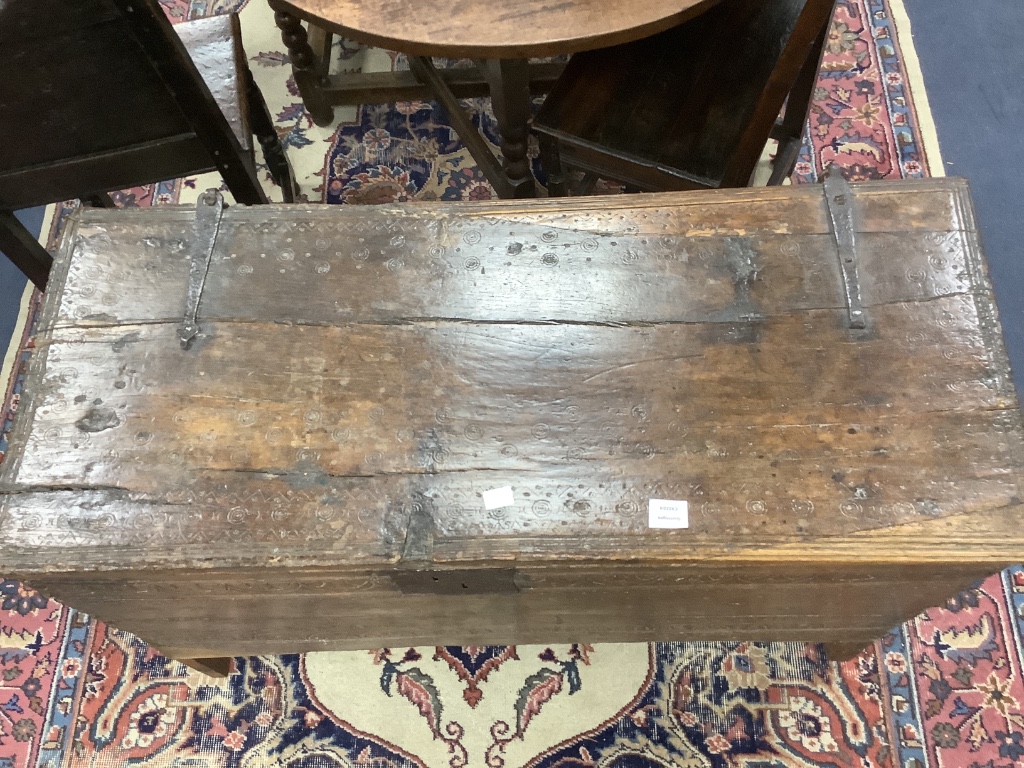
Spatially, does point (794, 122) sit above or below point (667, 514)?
above

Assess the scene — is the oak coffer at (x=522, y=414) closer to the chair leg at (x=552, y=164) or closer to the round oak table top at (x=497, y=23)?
the round oak table top at (x=497, y=23)

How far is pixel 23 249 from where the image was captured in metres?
1.84

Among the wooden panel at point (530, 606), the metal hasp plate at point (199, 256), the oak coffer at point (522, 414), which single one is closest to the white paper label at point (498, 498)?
the oak coffer at point (522, 414)

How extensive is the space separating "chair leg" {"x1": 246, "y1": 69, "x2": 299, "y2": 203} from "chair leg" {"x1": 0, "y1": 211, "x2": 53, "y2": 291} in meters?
0.63

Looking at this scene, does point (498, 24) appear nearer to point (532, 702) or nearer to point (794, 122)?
point (794, 122)

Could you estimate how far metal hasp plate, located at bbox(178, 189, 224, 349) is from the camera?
1.25 metres

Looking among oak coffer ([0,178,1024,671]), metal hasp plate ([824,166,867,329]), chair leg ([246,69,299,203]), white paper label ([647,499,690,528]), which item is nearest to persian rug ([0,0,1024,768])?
oak coffer ([0,178,1024,671])

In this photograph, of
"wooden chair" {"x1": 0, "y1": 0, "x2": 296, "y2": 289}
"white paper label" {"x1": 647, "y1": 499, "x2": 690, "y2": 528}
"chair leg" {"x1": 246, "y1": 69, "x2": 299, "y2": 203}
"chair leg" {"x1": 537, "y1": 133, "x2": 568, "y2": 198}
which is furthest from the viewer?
"chair leg" {"x1": 246, "y1": 69, "x2": 299, "y2": 203}

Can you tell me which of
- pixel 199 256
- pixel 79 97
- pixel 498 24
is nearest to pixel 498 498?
pixel 199 256

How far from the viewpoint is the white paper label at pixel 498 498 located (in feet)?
3.68

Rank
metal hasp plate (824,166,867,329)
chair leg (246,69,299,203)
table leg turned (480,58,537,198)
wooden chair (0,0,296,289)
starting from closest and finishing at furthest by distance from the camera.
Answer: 1. metal hasp plate (824,166,867,329)
2. wooden chair (0,0,296,289)
3. table leg turned (480,58,537,198)
4. chair leg (246,69,299,203)

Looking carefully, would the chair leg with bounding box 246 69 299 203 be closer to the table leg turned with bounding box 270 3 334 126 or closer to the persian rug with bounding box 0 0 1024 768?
the table leg turned with bounding box 270 3 334 126

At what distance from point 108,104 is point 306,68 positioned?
2.62ft

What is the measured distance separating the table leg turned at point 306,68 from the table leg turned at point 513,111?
0.62m
